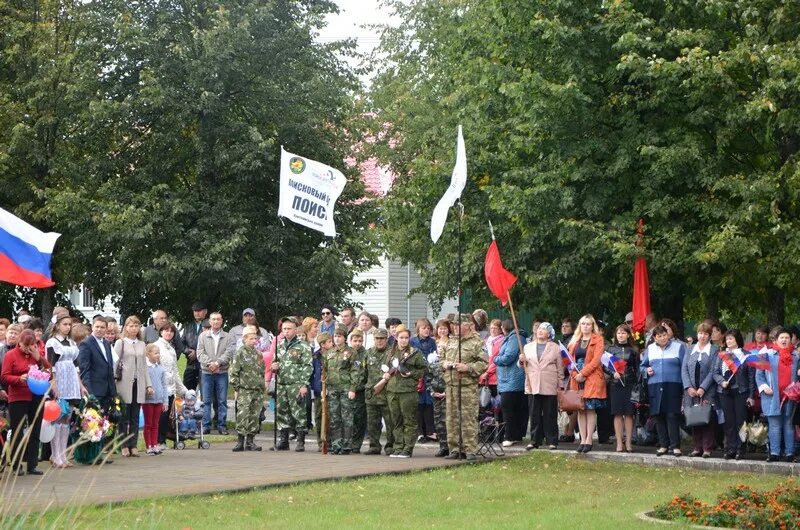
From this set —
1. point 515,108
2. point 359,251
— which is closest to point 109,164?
point 359,251

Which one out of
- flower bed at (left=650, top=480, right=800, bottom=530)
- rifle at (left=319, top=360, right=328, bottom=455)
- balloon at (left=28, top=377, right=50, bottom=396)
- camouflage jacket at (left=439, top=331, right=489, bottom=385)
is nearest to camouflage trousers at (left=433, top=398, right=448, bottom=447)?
camouflage jacket at (left=439, top=331, right=489, bottom=385)

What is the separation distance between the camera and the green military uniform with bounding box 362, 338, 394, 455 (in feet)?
66.5

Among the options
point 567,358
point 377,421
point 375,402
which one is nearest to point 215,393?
point 377,421

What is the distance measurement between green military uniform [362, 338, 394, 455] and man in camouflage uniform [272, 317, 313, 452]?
1128mm

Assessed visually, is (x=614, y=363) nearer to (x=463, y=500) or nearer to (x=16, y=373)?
(x=463, y=500)

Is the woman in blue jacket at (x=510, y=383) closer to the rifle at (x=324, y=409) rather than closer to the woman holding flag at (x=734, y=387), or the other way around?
the rifle at (x=324, y=409)

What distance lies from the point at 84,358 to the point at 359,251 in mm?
16711

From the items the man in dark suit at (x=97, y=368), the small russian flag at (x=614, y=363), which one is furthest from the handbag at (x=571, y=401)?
the man in dark suit at (x=97, y=368)

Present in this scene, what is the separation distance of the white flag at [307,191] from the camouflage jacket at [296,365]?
192 centimetres

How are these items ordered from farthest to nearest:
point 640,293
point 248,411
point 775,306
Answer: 1. point 775,306
2. point 640,293
3. point 248,411

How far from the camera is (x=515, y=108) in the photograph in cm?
2656

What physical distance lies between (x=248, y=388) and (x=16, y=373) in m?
5.21

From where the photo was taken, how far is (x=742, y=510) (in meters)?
12.1

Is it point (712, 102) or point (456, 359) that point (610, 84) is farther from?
point (456, 359)
